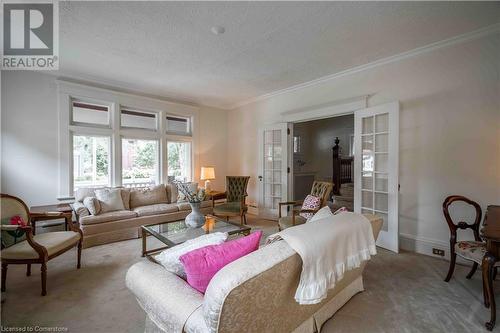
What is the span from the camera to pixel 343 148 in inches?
277

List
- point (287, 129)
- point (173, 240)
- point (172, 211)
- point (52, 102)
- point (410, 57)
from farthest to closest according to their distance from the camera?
point (287, 129) < point (172, 211) < point (52, 102) < point (410, 57) < point (173, 240)

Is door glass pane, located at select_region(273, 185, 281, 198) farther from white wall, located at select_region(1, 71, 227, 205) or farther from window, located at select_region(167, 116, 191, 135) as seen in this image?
white wall, located at select_region(1, 71, 227, 205)

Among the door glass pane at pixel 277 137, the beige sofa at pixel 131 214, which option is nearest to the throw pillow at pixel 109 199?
the beige sofa at pixel 131 214

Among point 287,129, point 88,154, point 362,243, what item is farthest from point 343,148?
point 88,154

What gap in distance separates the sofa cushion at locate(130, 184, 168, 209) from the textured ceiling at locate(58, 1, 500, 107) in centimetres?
210

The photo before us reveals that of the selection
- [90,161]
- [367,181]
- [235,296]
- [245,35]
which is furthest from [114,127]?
[367,181]

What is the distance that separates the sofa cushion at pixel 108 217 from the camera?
331 centimetres

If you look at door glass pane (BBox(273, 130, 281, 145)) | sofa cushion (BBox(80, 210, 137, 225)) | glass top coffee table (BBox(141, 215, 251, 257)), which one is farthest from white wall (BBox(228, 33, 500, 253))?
sofa cushion (BBox(80, 210, 137, 225))

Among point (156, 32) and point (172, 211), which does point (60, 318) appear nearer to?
point (172, 211)

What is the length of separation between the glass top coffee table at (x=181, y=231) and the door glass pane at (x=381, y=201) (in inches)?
79.0

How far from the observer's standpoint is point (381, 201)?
3330 mm

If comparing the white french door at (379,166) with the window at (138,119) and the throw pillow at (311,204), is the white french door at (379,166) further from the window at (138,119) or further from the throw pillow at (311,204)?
the window at (138,119)

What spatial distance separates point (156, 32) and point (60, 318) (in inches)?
116

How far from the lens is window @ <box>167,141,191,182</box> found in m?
5.30
